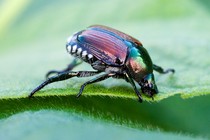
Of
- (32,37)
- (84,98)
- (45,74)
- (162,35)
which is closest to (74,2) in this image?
(32,37)

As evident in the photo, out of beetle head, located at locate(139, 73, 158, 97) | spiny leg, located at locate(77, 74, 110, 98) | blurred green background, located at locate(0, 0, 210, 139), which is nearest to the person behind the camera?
blurred green background, located at locate(0, 0, 210, 139)

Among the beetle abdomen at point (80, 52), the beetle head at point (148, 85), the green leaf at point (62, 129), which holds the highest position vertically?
the beetle abdomen at point (80, 52)

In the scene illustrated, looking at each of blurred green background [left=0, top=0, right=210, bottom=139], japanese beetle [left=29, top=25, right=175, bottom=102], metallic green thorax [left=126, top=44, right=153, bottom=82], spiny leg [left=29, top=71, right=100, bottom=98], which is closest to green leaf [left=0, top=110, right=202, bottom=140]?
blurred green background [left=0, top=0, right=210, bottom=139]

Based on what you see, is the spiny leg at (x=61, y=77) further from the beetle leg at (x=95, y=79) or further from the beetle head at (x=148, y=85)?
the beetle head at (x=148, y=85)

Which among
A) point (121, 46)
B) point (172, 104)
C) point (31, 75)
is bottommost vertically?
point (172, 104)

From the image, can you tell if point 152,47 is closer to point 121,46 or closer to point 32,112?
point 121,46

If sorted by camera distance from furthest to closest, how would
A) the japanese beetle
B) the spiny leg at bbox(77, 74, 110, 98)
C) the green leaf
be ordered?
1. the japanese beetle
2. the spiny leg at bbox(77, 74, 110, 98)
3. the green leaf

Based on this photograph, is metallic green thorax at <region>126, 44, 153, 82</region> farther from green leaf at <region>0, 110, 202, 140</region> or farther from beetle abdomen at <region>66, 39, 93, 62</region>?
green leaf at <region>0, 110, 202, 140</region>

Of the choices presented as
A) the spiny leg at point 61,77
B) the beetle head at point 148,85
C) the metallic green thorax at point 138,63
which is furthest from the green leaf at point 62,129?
the metallic green thorax at point 138,63
